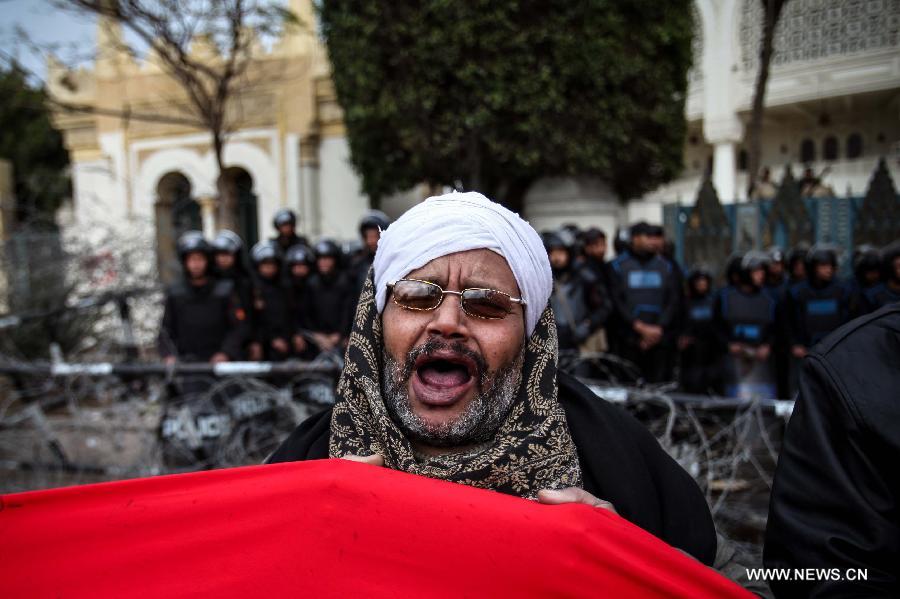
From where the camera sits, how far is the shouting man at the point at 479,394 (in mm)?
1616

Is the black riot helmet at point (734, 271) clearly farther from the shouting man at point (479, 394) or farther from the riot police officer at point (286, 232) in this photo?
the shouting man at point (479, 394)

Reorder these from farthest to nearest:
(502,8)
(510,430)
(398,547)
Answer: (502,8)
(510,430)
(398,547)

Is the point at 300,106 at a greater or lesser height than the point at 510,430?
greater

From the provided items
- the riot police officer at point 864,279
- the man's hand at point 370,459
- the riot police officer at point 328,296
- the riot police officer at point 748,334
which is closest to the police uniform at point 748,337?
the riot police officer at point 748,334

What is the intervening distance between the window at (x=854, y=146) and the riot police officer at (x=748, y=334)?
2173cm

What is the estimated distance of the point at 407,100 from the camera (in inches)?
412

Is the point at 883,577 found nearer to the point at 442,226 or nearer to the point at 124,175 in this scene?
the point at 442,226

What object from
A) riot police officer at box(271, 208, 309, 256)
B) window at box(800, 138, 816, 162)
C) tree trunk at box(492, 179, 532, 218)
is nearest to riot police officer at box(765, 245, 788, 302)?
riot police officer at box(271, 208, 309, 256)

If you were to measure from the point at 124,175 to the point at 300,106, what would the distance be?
516cm

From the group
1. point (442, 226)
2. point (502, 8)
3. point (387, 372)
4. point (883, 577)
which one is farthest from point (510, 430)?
point (502, 8)

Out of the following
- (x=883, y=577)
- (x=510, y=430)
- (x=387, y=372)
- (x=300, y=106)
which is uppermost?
(x=300, y=106)

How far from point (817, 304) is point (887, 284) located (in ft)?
1.94

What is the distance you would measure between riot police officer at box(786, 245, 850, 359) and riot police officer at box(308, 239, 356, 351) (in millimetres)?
4356

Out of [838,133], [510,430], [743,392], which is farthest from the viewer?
[838,133]
